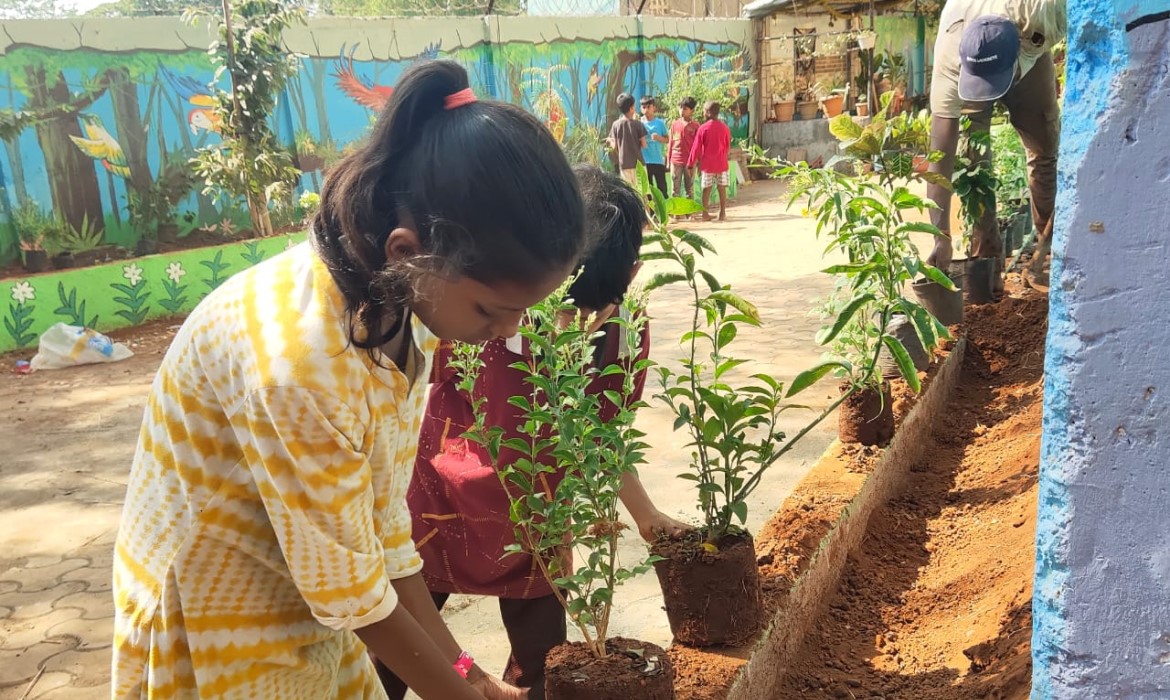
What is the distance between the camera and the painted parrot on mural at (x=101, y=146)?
26.6 ft

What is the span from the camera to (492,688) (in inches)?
70.1

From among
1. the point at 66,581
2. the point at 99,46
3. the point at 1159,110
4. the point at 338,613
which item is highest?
the point at 99,46

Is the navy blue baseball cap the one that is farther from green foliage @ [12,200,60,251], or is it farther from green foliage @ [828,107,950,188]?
green foliage @ [12,200,60,251]

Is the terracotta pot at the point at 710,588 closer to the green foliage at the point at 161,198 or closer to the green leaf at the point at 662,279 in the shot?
the green leaf at the point at 662,279

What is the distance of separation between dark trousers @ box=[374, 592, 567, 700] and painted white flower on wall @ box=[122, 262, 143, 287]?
6.88 meters

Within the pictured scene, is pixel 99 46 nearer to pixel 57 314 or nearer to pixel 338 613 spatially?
pixel 57 314

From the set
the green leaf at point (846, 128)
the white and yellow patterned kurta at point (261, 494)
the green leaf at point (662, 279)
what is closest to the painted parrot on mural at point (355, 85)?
the green leaf at point (846, 128)

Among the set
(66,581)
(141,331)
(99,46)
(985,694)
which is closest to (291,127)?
(99,46)

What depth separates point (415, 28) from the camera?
11023mm

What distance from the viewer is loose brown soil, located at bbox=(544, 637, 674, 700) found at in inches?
72.9

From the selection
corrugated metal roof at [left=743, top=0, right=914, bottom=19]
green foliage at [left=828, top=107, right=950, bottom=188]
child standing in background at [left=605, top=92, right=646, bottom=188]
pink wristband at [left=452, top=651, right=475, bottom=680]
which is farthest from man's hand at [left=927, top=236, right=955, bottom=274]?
corrugated metal roof at [left=743, top=0, right=914, bottom=19]

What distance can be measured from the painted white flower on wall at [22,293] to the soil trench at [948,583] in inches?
265

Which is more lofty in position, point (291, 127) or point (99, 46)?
point (99, 46)

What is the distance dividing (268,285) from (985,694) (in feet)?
5.94
